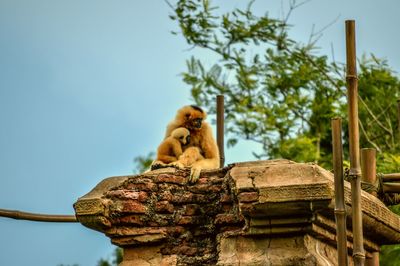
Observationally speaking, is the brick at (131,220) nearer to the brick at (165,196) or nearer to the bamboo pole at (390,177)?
the brick at (165,196)

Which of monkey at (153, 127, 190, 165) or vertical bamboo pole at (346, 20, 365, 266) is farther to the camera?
monkey at (153, 127, 190, 165)

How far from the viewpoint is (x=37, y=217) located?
26.6ft

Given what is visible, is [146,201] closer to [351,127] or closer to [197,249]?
[197,249]

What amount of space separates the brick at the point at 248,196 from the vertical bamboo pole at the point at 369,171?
4.42ft

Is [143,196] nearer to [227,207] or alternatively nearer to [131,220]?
[131,220]

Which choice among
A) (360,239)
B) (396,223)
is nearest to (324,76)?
(396,223)

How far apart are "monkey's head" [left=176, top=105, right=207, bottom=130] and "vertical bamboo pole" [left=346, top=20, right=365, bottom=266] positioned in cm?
353

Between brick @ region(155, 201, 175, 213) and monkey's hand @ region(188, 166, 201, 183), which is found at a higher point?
monkey's hand @ region(188, 166, 201, 183)

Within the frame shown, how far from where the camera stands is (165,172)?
7168 millimetres

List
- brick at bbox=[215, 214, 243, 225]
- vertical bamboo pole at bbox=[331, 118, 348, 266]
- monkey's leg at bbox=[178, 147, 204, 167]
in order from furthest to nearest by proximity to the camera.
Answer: monkey's leg at bbox=[178, 147, 204, 167] < brick at bbox=[215, 214, 243, 225] < vertical bamboo pole at bbox=[331, 118, 348, 266]

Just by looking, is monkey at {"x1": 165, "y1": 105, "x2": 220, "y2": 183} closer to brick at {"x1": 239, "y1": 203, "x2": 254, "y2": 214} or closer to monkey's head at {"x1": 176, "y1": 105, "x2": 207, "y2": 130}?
monkey's head at {"x1": 176, "y1": 105, "x2": 207, "y2": 130}

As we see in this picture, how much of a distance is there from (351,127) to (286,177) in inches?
20.7

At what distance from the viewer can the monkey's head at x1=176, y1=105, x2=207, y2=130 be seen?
998 centimetres

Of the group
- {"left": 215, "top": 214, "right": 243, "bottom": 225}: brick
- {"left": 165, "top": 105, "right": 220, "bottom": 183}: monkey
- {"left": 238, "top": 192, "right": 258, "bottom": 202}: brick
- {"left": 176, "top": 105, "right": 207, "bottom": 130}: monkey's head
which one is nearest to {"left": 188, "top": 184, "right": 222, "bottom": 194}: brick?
{"left": 215, "top": 214, "right": 243, "bottom": 225}: brick
